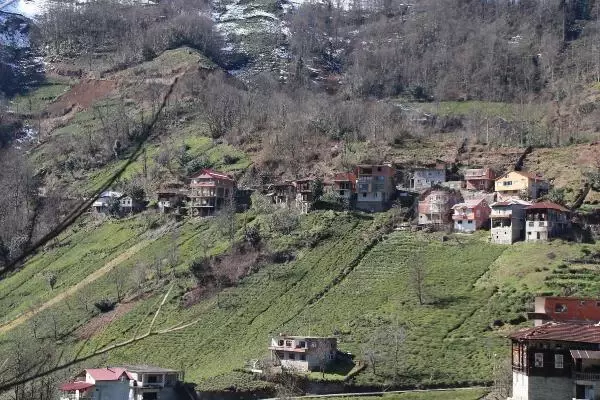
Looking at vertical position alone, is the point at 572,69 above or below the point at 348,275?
above

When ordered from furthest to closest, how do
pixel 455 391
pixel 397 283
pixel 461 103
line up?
1. pixel 461 103
2. pixel 397 283
3. pixel 455 391

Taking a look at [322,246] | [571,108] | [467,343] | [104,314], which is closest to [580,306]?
[467,343]

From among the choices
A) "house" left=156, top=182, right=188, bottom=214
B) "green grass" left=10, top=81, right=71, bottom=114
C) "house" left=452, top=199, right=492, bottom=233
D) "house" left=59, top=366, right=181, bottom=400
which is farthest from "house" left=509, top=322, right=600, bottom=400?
"green grass" left=10, top=81, right=71, bottom=114

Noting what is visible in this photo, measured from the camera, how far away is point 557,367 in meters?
29.0

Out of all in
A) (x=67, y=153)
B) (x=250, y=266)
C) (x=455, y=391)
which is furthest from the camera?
(x=67, y=153)

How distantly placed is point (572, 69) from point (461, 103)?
12973 mm

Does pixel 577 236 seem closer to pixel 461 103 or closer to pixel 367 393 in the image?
pixel 367 393

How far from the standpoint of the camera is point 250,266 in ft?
157

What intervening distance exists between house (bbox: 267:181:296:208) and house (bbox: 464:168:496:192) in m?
10.6

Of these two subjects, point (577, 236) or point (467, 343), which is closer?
point (467, 343)

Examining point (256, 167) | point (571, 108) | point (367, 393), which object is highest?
point (571, 108)

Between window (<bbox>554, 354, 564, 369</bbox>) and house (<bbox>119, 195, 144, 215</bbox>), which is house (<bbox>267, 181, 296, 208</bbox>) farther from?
window (<bbox>554, 354, 564, 369</bbox>)

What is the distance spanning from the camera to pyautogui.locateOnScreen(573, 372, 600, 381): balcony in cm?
2848

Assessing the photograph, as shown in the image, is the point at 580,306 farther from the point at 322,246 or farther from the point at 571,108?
the point at 571,108
